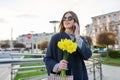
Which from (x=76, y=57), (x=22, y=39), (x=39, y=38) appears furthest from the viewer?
(x=22, y=39)

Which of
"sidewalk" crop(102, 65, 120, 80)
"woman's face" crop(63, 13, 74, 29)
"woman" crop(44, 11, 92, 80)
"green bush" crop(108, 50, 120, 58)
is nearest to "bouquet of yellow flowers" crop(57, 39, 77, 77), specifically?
"woman" crop(44, 11, 92, 80)

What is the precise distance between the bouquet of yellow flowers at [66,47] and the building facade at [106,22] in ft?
277

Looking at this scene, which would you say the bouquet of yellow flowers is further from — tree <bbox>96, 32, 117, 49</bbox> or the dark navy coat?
tree <bbox>96, 32, 117, 49</bbox>

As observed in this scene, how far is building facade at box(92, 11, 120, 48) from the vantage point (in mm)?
90250

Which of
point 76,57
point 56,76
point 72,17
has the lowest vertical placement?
point 56,76

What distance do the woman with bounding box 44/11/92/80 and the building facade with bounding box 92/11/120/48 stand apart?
8414cm

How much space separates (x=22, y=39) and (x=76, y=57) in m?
154

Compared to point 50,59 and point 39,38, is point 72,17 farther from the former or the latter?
point 39,38

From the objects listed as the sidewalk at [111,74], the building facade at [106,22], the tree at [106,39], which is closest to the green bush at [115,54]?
the tree at [106,39]

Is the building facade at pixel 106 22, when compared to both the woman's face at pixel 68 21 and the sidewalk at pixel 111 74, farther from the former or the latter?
the woman's face at pixel 68 21

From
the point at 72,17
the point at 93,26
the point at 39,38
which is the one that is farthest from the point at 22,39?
the point at 72,17

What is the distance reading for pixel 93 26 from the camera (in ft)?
343

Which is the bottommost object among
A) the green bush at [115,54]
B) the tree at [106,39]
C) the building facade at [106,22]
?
the green bush at [115,54]

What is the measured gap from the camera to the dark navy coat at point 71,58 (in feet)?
9.80
